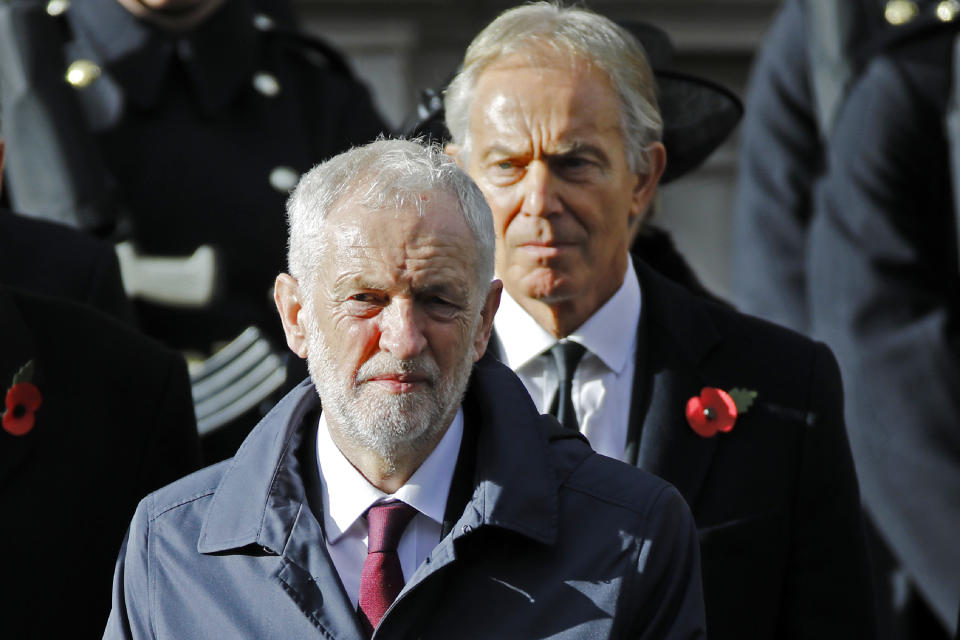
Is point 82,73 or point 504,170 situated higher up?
point 504,170

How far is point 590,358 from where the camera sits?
3227 millimetres

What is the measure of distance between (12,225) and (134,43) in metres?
0.93

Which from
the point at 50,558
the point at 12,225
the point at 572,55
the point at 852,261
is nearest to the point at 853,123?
the point at 852,261

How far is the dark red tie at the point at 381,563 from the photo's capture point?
8.02 ft

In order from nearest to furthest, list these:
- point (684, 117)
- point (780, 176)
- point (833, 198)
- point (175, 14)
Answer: point (684, 117), point (175, 14), point (833, 198), point (780, 176)

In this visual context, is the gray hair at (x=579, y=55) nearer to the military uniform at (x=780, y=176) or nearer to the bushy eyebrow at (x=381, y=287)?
the bushy eyebrow at (x=381, y=287)

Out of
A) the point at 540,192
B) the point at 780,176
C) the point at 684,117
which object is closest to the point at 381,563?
the point at 540,192

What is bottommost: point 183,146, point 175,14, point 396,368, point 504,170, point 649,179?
point 183,146

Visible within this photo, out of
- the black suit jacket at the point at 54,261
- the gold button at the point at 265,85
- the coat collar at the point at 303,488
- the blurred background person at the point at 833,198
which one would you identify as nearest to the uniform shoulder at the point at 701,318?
the coat collar at the point at 303,488

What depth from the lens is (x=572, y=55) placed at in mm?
3205

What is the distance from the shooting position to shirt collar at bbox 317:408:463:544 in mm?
2529

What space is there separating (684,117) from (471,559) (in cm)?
147

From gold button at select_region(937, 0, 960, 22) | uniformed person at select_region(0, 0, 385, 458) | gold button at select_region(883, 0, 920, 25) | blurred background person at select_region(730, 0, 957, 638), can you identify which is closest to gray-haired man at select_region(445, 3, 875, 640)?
uniformed person at select_region(0, 0, 385, 458)

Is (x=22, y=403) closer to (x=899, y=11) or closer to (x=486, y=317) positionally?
(x=486, y=317)
